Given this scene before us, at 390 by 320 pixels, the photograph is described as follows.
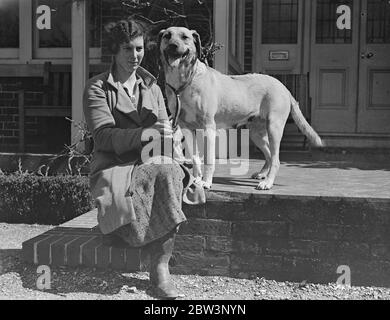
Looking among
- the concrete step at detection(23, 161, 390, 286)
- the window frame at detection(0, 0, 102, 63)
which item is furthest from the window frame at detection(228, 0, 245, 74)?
the concrete step at detection(23, 161, 390, 286)

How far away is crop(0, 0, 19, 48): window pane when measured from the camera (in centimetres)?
861

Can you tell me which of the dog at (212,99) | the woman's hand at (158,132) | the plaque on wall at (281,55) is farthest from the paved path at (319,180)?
the plaque on wall at (281,55)

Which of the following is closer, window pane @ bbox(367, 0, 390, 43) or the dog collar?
the dog collar

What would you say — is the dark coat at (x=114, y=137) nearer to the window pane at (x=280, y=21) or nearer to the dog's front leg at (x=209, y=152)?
the dog's front leg at (x=209, y=152)

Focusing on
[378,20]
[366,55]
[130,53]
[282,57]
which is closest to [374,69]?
[366,55]

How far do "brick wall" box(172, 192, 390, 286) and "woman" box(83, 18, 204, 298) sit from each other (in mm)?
451

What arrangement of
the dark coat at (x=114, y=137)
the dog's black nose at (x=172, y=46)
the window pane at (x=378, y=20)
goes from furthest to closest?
the window pane at (x=378, y=20) → the dog's black nose at (x=172, y=46) → the dark coat at (x=114, y=137)

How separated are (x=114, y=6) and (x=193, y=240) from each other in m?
5.17

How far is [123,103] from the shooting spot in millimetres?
3062

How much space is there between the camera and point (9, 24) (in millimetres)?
8648

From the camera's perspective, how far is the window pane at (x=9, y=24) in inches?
339

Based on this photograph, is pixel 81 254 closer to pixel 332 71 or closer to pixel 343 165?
pixel 343 165

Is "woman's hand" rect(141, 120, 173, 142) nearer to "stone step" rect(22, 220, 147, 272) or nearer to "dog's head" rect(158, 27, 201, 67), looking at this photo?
"dog's head" rect(158, 27, 201, 67)
